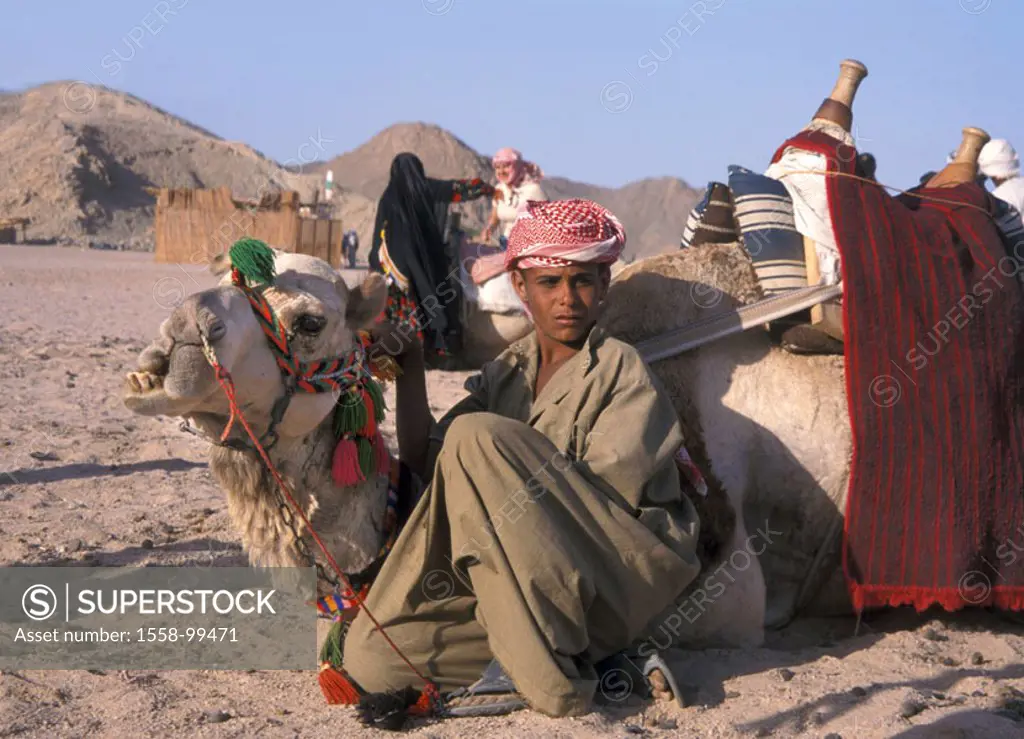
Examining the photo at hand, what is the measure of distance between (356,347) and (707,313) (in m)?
1.41

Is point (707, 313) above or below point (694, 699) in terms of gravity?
above

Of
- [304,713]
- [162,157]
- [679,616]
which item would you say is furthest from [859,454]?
[162,157]

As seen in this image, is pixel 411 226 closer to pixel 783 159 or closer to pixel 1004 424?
pixel 783 159

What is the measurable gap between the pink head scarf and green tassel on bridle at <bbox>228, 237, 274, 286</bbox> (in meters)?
5.83

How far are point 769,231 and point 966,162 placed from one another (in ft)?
3.94

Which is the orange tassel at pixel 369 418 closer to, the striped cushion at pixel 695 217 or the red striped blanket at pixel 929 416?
the striped cushion at pixel 695 217

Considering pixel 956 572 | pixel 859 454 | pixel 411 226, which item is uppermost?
pixel 411 226

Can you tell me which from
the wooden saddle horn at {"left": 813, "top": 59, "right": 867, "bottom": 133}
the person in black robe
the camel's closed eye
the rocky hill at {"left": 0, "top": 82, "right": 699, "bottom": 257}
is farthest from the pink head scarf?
the rocky hill at {"left": 0, "top": 82, "right": 699, "bottom": 257}

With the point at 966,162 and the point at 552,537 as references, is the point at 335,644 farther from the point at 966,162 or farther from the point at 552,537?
the point at 966,162

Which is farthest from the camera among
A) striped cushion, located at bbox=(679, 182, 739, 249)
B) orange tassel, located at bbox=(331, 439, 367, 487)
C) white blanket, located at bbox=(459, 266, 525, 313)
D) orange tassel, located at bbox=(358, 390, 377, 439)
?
white blanket, located at bbox=(459, 266, 525, 313)

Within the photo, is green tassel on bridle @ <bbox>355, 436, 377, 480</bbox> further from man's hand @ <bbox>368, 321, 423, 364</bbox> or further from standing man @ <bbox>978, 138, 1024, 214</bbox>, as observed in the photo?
standing man @ <bbox>978, 138, 1024, 214</bbox>

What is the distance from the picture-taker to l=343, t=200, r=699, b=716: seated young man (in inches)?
132

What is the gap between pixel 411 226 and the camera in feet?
22.6

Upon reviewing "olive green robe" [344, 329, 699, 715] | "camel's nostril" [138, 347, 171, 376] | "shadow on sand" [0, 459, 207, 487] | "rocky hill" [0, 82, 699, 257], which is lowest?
"shadow on sand" [0, 459, 207, 487]
